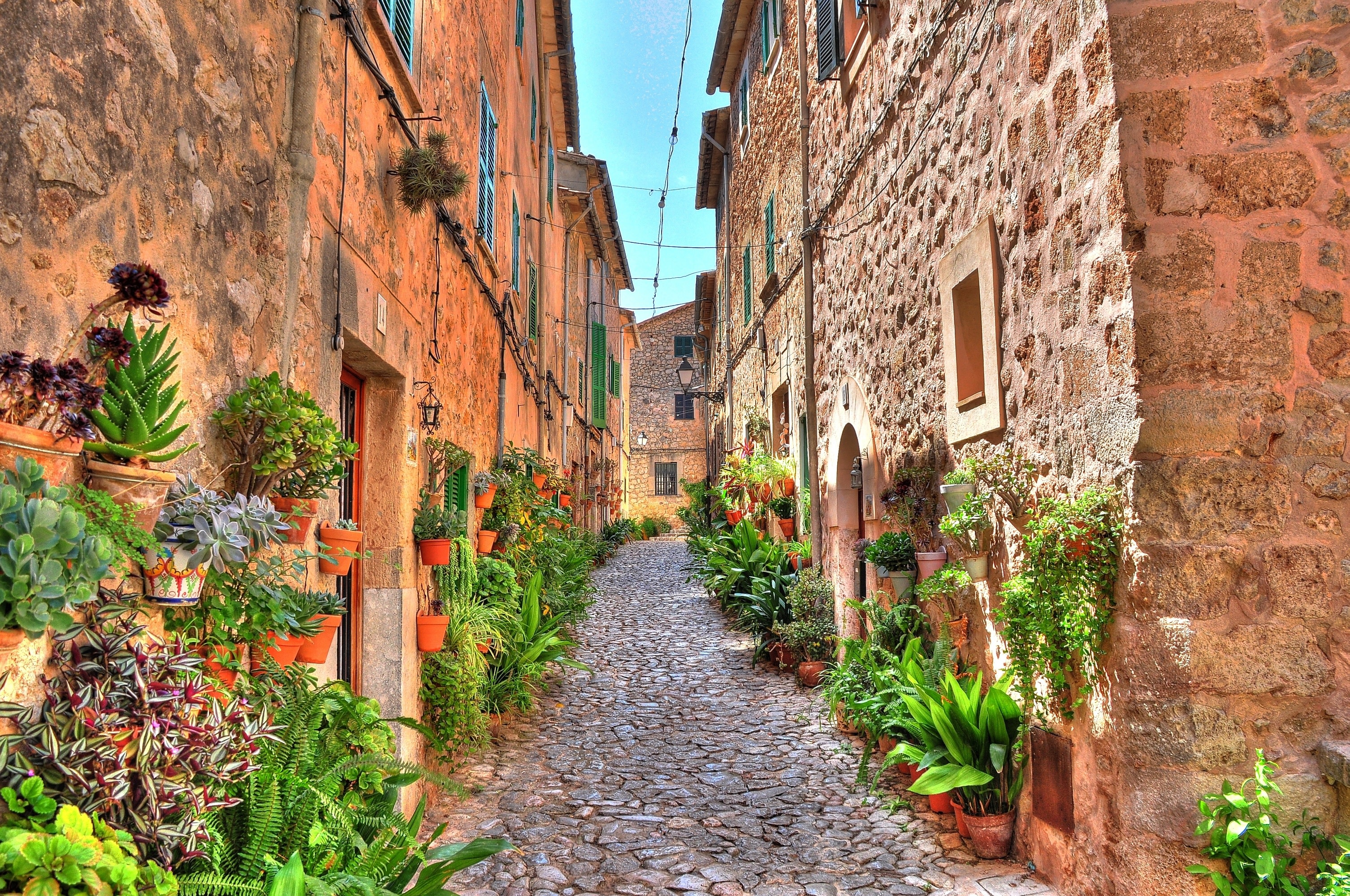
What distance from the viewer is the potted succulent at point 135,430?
1.78 meters

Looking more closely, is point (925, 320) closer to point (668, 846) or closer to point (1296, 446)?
point (1296, 446)

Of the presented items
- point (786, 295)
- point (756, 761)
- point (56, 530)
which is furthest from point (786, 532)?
point (56, 530)

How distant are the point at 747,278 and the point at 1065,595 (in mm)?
10576

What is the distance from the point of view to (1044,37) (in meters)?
3.58

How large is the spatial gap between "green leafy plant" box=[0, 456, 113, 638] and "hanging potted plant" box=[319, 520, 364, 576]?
1578 millimetres

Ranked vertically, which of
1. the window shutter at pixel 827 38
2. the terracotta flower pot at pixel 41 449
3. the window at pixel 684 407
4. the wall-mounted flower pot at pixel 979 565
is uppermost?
the window shutter at pixel 827 38

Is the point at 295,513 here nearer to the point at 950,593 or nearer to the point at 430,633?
the point at 430,633

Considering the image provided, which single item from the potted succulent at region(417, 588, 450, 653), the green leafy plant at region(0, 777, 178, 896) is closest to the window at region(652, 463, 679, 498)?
the potted succulent at region(417, 588, 450, 653)

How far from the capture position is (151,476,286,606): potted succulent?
200 centimetres

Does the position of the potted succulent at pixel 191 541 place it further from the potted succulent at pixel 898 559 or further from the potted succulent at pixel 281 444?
the potted succulent at pixel 898 559

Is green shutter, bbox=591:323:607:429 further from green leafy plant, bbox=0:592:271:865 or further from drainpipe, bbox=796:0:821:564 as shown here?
green leafy plant, bbox=0:592:271:865

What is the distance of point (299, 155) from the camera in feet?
9.73

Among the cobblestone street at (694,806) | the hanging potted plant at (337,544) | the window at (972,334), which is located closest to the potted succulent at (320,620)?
the hanging potted plant at (337,544)

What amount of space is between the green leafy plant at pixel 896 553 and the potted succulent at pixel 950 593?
45cm
